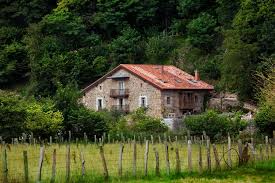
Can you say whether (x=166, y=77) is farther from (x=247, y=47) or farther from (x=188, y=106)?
(x=247, y=47)

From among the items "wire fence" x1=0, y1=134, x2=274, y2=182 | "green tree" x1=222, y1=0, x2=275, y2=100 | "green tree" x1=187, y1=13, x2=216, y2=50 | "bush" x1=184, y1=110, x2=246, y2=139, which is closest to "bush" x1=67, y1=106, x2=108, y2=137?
"bush" x1=184, y1=110, x2=246, y2=139

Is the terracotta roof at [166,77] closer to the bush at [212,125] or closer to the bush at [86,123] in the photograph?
the bush at [212,125]

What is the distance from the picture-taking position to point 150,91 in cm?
6316

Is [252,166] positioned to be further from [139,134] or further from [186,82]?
[186,82]

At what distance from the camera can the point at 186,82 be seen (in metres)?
65.6

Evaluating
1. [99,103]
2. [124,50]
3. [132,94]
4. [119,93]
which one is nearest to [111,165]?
[132,94]

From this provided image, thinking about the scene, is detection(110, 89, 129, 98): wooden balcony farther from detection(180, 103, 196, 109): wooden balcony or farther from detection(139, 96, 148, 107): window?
detection(180, 103, 196, 109): wooden balcony

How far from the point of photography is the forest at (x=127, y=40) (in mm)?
60031

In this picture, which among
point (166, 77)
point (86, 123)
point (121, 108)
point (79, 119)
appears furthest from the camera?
point (121, 108)

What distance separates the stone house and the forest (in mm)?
3237

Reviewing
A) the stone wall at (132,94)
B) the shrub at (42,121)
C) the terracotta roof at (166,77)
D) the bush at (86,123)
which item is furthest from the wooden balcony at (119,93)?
the shrub at (42,121)

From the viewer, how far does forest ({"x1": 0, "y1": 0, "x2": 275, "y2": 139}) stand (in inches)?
2363

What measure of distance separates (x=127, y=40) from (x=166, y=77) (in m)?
14.3

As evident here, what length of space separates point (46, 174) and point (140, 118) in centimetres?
3362
